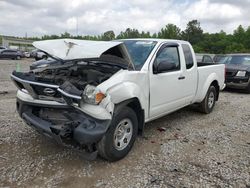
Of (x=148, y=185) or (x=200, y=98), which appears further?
(x=200, y=98)

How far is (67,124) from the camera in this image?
3.42 metres

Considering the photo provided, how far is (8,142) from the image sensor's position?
15.0 ft

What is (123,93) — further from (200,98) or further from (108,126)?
(200,98)

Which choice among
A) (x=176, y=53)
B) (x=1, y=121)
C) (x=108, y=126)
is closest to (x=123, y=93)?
(x=108, y=126)

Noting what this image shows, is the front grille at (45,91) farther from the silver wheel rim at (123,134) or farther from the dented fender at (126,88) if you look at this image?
the silver wheel rim at (123,134)

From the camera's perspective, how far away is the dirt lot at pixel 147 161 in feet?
11.4

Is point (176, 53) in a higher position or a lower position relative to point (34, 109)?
higher

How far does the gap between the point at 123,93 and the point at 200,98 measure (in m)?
3.32

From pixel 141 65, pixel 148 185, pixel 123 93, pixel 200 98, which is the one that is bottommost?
pixel 148 185

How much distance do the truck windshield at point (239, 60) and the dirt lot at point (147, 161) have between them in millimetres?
6284

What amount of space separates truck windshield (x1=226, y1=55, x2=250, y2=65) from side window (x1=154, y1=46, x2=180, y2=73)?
22.7 feet

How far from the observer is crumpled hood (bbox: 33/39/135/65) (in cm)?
388

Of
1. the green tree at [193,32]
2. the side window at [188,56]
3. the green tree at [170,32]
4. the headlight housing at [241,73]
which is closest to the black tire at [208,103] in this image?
the side window at [188,56]

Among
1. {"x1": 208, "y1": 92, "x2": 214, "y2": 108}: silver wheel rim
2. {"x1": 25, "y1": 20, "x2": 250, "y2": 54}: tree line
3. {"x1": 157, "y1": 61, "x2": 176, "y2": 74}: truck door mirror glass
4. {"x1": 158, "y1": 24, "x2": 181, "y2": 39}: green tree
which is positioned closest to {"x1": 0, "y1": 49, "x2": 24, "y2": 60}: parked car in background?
{"x1": 25, "y1": 20, "x2": 250, "y2": 54}: tree line
